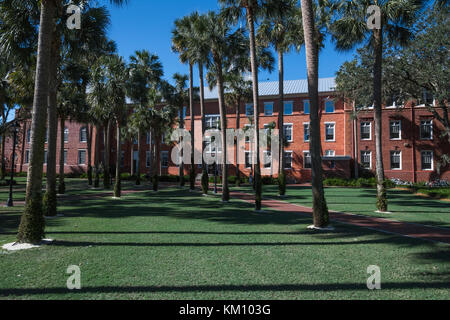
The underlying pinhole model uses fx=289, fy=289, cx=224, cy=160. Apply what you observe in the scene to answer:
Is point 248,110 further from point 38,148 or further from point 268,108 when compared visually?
Answer: point 38,148

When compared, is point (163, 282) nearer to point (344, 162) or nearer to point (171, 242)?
point (171, 242)

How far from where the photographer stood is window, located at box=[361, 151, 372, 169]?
33844mm

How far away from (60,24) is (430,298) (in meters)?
13.6

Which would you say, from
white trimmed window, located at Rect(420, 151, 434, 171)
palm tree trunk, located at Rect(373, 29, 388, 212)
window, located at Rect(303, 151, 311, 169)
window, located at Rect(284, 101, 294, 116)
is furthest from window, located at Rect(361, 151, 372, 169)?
palm tree trunk, located at Rect(373, 29, 388, 212)

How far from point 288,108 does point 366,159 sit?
1123cm

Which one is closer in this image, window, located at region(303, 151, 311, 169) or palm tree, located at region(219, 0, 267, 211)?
palm tree, located at region(219, 0, 267, 211)

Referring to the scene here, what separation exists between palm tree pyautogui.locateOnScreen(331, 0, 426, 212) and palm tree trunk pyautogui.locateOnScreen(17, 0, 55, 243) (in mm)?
12853

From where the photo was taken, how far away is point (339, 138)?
35.5 m

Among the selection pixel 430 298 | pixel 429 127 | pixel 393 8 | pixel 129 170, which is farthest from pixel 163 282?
pixel 129 170

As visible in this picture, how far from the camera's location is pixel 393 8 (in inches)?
521

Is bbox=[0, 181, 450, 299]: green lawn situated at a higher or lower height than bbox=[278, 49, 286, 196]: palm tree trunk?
lower

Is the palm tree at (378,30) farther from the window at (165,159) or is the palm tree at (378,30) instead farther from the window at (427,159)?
the window at (165,159)

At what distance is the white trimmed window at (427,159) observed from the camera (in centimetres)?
3209

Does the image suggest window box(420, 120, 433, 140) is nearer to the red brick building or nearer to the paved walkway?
the red brick building
